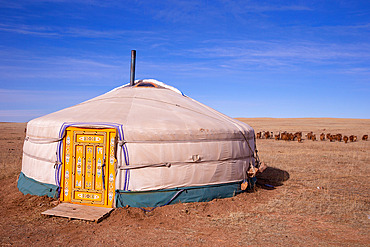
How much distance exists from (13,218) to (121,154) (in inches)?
87.6

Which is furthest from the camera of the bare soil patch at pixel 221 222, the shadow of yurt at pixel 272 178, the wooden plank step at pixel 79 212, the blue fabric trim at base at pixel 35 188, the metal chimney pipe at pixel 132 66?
the metal chimney pipe at pixel 132 66

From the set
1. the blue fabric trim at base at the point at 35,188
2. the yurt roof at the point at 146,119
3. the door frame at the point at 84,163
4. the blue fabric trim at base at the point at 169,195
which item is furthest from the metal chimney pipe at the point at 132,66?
the blue fabric trim at base at the point at 169,195

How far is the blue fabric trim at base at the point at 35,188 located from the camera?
21.3 ft

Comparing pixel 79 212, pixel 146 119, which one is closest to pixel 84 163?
pixel 79 212

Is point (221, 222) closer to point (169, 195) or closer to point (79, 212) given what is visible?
point (169, 195)

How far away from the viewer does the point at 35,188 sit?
6.82 metres

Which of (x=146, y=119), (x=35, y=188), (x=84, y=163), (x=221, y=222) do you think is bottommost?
(x=221, y=222)

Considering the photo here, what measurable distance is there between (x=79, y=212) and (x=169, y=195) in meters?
1.70

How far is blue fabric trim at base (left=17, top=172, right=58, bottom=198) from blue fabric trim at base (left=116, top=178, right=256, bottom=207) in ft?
5.00

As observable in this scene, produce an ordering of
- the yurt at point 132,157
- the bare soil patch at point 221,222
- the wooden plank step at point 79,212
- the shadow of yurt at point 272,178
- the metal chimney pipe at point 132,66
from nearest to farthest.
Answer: the bare soil patch at point 221,222
the wooden plank step at point 79,212
the yurt at point 132,157
the shadow of yurt at point 272,178
the metal chimney pipe at point 132,66

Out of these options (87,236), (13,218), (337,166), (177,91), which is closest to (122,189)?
(87,236)

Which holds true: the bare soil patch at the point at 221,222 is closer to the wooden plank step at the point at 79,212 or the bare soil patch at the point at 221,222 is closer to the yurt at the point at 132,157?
the wooden plank step at the point at 79,212

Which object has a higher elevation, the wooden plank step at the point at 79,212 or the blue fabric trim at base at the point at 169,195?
the blue fabric trim at base at the point at 169,195

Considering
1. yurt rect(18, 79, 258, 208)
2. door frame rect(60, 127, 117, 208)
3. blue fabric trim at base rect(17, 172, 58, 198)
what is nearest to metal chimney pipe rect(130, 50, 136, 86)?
yurt rect(18, 79, 258, 208)
